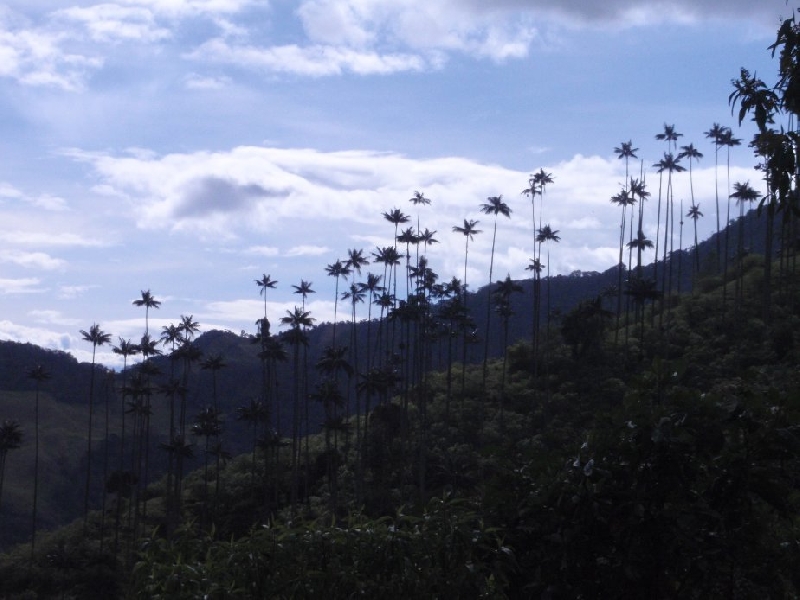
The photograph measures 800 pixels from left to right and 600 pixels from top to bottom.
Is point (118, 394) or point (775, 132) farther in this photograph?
point (118, 394)

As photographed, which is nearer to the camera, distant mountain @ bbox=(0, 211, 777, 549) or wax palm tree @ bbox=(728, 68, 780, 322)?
wax palm tree @ bbox=(728, 68, 780, 322)

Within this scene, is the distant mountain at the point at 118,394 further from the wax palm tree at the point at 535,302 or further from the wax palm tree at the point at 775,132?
the wax palm tree at the point at 775,132

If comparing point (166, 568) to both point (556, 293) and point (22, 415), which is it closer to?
point (22, 415)

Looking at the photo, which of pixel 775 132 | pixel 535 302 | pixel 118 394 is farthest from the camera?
pixel 118 394

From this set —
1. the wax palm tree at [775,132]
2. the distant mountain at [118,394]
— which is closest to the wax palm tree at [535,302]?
the distant mountain at [118,394]

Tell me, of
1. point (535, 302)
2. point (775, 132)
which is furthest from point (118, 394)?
point (775, 132)

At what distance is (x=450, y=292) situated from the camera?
10288 cm

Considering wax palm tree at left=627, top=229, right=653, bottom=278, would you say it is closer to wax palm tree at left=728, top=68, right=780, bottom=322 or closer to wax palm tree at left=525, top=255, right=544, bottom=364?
wax palm tree at left=525, top=255, right=544, bottom=364

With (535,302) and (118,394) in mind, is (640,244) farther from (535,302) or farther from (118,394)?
(118,394)

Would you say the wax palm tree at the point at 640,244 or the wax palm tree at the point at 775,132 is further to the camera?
the wax palm tree at the point at 640,244

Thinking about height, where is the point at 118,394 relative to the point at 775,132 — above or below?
below

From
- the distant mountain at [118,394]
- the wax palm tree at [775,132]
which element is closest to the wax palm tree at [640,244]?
the distant mountain at [118,394]

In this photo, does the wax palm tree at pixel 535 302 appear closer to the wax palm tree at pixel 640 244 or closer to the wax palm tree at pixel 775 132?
the wax palm tree at pixel 640 244

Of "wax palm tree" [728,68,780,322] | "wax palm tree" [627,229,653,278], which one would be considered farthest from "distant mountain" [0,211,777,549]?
"wax palm tree" [728,68,780,322]
